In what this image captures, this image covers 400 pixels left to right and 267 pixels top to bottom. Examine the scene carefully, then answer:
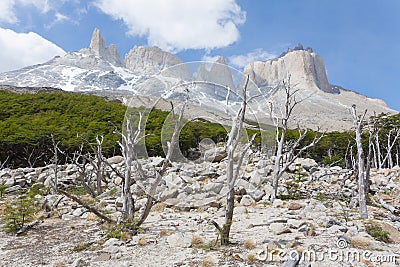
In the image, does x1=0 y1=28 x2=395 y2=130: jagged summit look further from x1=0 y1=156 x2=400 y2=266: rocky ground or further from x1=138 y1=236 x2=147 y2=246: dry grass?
x1=138 y1=236 x2=147 y2=246: dry grass

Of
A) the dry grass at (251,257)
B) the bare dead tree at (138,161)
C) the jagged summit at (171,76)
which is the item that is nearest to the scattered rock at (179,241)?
the bare dead tree at (138,161)

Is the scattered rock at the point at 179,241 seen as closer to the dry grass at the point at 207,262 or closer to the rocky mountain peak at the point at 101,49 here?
the dry grass at the point at 207,262

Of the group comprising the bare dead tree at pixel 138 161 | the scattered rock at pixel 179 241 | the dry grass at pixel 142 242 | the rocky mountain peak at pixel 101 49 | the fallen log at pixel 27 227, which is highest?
the rocky mountain peak at pixel 101 49

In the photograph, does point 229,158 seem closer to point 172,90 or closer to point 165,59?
point 172,90

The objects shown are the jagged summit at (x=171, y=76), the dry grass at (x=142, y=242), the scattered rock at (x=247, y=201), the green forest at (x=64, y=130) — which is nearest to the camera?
the jagged summit at (x=171, y=76)

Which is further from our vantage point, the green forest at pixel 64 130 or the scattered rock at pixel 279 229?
the green forest at pixel 64 130

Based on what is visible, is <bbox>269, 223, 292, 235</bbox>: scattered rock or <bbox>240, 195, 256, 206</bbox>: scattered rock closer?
<bbox>269, 223, 292, 235</bbox>: scattered rock

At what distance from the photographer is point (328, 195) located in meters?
13.2

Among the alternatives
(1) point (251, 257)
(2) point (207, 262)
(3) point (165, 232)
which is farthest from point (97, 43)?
(1) point (251, 257)

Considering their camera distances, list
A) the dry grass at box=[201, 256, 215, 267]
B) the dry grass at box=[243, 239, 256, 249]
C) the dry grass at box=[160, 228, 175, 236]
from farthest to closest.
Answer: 1. the dry grass at box=[160, 228, 175, 236]
2. the dry grass at box=[243, 239, 256, 249]
3. the dry grass at box=[201, 256, 215, 267]

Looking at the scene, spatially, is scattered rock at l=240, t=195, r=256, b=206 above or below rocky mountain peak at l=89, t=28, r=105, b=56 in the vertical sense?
below

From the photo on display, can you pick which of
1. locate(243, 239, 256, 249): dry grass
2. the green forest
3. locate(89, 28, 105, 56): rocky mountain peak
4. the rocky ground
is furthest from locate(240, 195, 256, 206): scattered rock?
locate(89, 28, 105, 56): rocky mountain peak

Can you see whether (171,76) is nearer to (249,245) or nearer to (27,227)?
(249,245)

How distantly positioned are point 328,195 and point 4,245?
10911 millimetres
